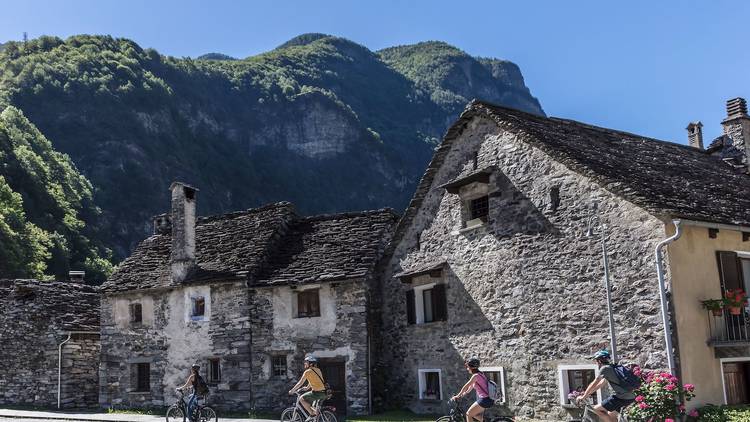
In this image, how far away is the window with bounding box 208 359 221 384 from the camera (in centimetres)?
2678

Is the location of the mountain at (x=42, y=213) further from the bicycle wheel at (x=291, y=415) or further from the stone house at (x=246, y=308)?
the bicycle wheel at (x=291, y=415)

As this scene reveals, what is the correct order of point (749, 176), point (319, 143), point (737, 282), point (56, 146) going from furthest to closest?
point (319, 143) → point (56, 146) → point (749, 176) → point (737, 282)

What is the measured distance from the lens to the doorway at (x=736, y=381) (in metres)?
18.0

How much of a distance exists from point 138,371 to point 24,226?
3950 centimetres

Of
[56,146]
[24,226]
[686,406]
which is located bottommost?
[686,406]

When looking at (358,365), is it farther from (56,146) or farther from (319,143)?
(319,143)

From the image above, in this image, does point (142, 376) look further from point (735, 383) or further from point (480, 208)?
point (735, 383)

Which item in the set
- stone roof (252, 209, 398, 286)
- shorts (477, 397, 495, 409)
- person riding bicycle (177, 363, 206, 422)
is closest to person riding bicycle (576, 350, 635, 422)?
shorts (477, 397, 495, 409)

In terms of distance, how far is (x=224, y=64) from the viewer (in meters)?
169

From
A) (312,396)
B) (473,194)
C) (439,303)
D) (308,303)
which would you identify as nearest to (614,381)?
(312,396)

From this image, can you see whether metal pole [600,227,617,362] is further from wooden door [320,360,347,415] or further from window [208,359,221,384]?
window [208,359,221,384]

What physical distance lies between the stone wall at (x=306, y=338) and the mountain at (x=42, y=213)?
35184mm

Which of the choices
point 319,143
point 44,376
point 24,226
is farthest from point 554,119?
point 319,143

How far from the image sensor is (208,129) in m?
138
